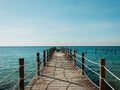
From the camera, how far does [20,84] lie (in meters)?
7.03

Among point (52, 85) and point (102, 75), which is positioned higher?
point (102, 75)

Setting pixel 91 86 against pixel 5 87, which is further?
pixel 5 87

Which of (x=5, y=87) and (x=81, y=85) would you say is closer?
(x=81, y=85)

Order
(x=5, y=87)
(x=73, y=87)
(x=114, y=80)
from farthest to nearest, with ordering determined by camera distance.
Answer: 1. (x=114, y=80)
2. (x=5, y=87)
3. (x=73, y=87)

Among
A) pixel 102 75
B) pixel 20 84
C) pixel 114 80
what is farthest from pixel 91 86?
pixel 114 80

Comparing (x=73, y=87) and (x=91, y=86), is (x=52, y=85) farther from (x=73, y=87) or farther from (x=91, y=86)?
(x=91, y=86)

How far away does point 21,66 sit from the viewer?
22.9ft

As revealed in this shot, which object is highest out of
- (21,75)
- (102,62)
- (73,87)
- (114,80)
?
(102,62)

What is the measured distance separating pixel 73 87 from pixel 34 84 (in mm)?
1787

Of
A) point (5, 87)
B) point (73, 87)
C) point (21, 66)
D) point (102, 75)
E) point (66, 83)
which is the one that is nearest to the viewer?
point (102, 75)

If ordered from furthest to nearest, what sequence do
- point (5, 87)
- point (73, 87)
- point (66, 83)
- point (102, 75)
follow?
1. point (5, 87)
2. point (66, 83)
3. point (73, 87)
4. point (102, 75)

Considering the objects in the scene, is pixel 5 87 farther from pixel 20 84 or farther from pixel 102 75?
pixel 102 75

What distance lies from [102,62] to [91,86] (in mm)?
2094

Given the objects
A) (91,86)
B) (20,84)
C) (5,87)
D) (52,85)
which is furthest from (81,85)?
(5,87)
